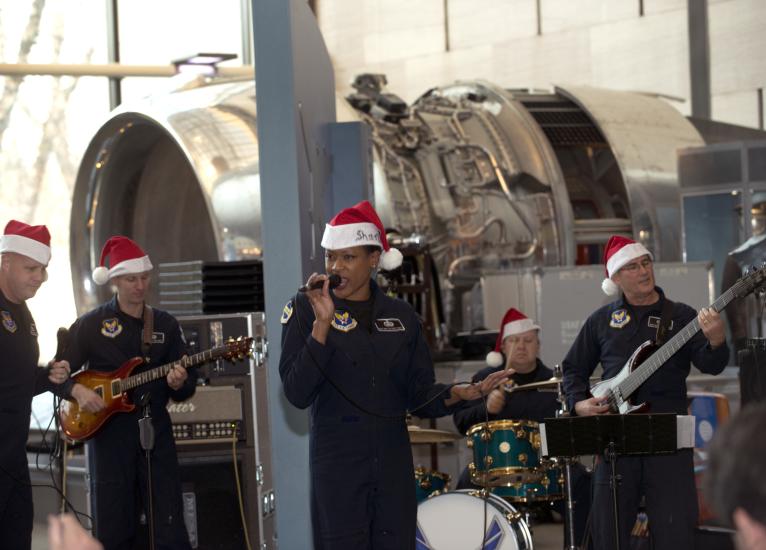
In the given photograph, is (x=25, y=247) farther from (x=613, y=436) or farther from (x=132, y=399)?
(x=613, y=436)

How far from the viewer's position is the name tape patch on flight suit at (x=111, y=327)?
20.8 ft

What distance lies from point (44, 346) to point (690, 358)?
1092 cm

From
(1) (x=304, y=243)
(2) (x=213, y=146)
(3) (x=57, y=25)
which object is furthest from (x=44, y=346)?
(1) (x=304, y=243)

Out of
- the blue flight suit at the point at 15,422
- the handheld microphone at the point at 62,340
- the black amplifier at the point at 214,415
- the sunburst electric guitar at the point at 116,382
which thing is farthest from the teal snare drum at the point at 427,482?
the blue flight suit at the point at 15,422

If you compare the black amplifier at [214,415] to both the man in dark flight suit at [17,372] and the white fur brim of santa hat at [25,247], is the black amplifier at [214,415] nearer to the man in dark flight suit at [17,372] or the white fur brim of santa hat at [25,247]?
the man in dark flight suit at [17,372]

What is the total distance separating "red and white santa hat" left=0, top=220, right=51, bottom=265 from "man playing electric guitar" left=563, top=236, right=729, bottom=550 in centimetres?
250

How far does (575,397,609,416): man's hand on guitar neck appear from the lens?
5527 mm

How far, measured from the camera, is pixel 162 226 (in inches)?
395

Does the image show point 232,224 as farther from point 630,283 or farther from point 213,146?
point 630,283

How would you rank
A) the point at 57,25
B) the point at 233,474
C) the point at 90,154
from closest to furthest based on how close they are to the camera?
the point at 233,474 < the point at 90,154 < the point at 57,25

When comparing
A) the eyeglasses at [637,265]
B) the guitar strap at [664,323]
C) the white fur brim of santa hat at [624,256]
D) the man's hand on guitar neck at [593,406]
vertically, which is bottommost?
the man's hand on guitar neck at [593,406]

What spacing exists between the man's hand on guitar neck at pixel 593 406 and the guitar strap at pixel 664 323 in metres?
0.37

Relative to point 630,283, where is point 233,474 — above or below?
below

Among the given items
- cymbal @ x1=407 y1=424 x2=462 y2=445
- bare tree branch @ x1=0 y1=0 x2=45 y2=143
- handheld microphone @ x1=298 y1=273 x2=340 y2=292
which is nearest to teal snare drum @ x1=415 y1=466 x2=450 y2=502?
cymbal @ x1=407 y1=424 x2=462 y2=445
